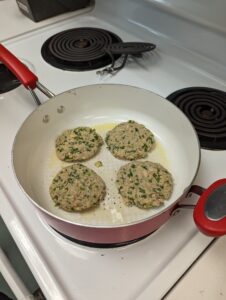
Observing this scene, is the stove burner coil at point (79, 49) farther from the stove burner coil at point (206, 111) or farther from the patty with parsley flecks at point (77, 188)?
the patty with parsley flecks at point (77, 188)

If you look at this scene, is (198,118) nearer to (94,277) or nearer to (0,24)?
(94,277)

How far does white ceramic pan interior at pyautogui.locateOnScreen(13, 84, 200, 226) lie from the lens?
1.70 feet

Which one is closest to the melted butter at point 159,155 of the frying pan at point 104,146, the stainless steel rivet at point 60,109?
the frying pan at point 104,146

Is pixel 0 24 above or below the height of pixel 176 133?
above

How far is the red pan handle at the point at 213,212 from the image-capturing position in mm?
375

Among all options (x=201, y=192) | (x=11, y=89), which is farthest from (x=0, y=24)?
(x=201, y=192)

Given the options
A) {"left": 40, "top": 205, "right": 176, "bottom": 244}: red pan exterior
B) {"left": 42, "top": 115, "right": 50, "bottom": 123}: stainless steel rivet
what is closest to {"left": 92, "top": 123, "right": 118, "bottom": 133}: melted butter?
{"left": 42, "top": 115, "right": 50, "bottom": 123}: stainless steel rivet

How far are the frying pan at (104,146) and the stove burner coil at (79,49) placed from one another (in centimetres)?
17

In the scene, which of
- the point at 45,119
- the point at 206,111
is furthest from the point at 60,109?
the point at 206,111

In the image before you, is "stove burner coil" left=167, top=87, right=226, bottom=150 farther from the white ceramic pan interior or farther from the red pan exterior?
the red pan exterior

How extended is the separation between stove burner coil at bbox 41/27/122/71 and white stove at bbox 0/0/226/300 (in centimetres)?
2

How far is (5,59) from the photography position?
2.15ft

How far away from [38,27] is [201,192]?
31.2 inches

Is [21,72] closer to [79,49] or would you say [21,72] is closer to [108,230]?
[79,49]
